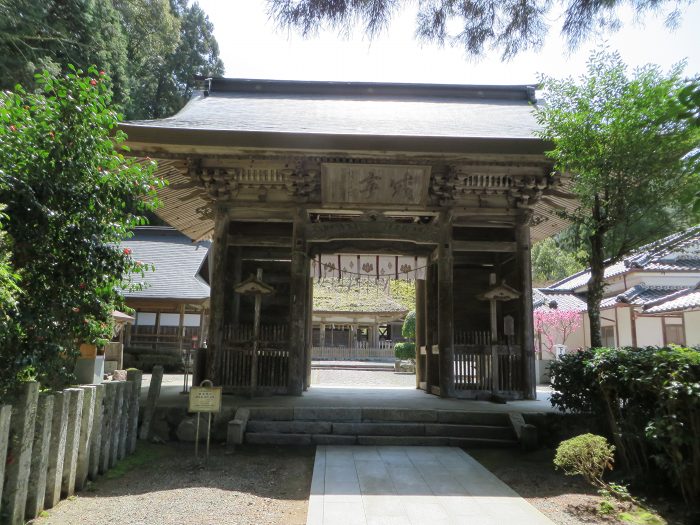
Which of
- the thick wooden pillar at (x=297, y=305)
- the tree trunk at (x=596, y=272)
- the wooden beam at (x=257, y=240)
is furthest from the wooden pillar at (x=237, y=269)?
the tree trunk at (x=596, y=272)

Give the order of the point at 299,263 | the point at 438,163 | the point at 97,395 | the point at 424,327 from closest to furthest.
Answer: the point at 97,395
the point at 438,163
the point at 299,263
the point at 424,327

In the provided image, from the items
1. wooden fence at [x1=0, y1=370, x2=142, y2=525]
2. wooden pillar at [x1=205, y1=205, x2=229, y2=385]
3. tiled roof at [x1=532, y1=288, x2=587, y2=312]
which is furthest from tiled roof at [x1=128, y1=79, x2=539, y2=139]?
tiled roof at [x1=532, y1=288, x2=587, y2=312]

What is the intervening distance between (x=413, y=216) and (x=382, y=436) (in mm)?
4771

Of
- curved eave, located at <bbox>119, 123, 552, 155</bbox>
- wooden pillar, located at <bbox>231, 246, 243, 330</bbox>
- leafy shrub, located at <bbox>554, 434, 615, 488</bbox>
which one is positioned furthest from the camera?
wooden pillar, located at <bbox>231, 246, 243, 330</bbox>

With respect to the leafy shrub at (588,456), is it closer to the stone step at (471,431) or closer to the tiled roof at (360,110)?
the stone step at (471,431)

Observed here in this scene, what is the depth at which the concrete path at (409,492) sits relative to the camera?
4.02 m

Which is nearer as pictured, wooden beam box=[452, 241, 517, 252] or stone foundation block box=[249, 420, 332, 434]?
stone foundation block box=[249, 420, 332, 434]

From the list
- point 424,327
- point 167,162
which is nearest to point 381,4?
point 167,162

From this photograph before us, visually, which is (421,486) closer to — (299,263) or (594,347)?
(594,347)

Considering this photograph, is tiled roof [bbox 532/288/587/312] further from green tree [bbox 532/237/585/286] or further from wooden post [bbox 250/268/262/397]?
wooden post [bbox 250/268/262/397]

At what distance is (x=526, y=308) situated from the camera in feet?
28.9

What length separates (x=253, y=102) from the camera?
38.6 feet

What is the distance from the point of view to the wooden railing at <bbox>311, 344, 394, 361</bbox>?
106ft

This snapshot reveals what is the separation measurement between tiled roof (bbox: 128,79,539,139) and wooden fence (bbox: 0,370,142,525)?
13.9 feet
